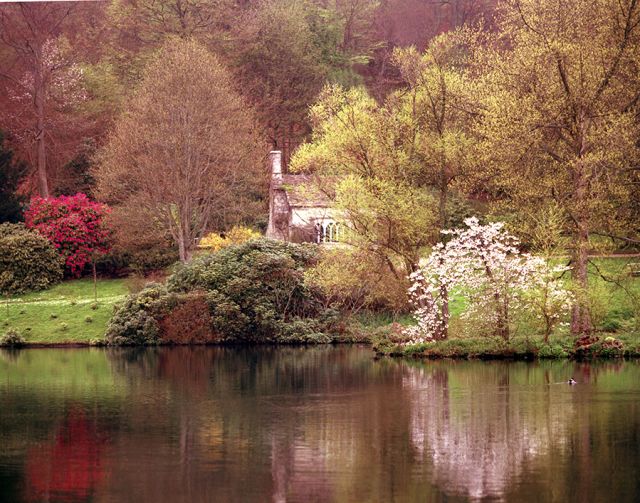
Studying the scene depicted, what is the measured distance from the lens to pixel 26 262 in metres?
51.8

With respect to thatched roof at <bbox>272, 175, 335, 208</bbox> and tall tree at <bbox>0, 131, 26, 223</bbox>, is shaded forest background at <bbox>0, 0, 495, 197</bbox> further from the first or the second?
thatched roof at <bbox>272, 175, 335, 208</bbox>

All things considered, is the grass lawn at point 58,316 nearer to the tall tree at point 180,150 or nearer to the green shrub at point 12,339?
the green shrub at point 12,339

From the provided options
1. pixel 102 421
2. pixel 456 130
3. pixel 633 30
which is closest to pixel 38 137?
pixel 456 130

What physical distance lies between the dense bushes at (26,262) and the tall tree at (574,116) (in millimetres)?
23517

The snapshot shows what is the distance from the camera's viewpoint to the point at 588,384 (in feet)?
92.2

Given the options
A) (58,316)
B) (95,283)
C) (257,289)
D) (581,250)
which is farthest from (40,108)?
(581,250)

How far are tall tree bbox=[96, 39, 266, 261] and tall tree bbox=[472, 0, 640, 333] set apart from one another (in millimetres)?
17602

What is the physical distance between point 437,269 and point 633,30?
33.1 ft

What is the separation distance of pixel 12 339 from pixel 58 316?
2501mm

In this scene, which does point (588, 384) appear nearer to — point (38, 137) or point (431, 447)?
point (431, 447)

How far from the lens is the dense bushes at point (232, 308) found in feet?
145

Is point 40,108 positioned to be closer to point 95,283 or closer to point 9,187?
point 9,187

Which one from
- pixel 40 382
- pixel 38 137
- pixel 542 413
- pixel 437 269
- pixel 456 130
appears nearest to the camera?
pixel 542 413

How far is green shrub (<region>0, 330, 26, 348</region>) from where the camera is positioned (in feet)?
147
